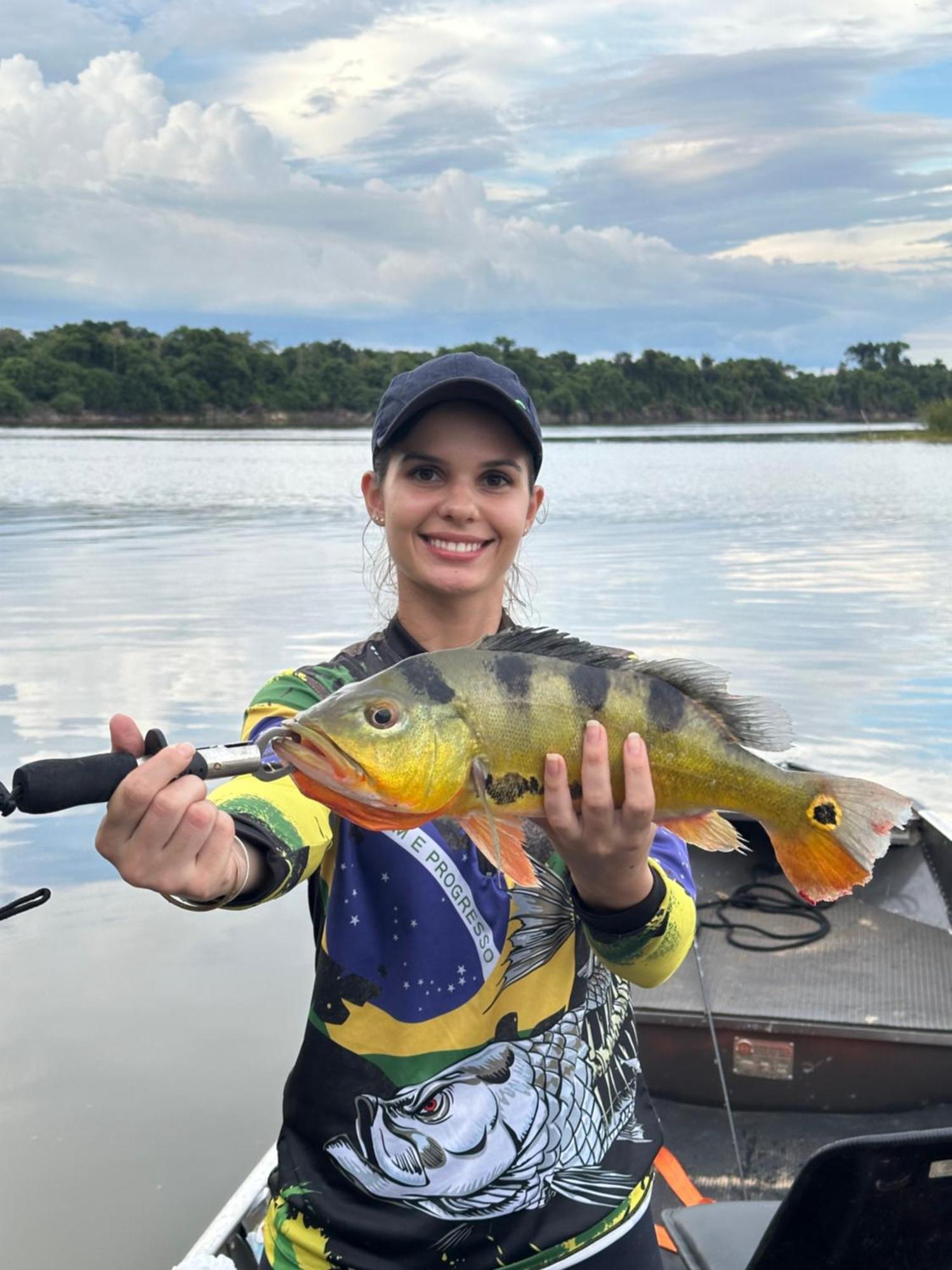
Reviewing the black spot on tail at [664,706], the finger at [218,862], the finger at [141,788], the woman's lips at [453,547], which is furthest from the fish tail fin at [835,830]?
the finger at [141,788]

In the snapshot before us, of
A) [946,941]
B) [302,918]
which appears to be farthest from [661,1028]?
[302,918]

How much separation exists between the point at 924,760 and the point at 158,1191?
11.1m

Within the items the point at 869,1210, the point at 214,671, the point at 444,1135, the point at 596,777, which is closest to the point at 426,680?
the point at 596,777

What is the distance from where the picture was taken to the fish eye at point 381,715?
1.94m

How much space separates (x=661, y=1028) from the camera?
533 centimetres

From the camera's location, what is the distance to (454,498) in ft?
8.70

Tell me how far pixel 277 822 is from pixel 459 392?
3.53ft

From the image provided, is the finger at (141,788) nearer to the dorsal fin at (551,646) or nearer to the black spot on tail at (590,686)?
the dorsal fin at (551,646)

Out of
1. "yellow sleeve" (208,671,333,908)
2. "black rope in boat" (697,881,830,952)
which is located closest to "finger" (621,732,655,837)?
"yellow sleeve" (208,671,333,908)

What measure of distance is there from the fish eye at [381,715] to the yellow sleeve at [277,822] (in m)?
0.31

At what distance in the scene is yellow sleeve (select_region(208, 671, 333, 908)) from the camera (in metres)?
2.07

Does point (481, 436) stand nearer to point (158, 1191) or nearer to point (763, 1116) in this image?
point (763, 1116)

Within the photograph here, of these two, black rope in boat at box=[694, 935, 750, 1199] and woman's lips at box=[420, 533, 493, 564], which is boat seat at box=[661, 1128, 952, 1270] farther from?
black rope in boat at box=[694, 935, 750, 1199]

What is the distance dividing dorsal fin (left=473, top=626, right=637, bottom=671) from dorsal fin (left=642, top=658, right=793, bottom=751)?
0.06m
